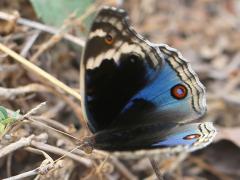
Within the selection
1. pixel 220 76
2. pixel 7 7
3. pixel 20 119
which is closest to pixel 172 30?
pixel 220 76

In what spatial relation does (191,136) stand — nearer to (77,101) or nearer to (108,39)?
(108,39)

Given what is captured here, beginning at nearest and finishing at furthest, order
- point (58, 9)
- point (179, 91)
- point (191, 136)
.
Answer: point (191, 136)
point (179, 91)
point (58, 9)

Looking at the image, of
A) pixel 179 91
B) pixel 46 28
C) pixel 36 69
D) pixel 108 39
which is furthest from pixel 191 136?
pixel 46 28

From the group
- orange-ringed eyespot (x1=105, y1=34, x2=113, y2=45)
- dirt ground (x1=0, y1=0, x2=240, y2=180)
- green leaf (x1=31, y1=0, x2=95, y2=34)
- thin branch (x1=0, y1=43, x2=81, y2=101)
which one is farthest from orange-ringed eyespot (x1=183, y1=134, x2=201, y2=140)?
green leaf (x1=31, y1=0, x2=95, y2=34)

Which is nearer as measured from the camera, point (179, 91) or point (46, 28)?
point (179, 91)

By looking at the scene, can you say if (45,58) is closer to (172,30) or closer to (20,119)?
(20,119)

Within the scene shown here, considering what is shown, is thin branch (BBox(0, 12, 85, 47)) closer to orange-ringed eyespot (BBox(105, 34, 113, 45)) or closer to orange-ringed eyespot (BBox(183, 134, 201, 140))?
orange-ringed eyespot (BBox(105, 34, 113, 45))

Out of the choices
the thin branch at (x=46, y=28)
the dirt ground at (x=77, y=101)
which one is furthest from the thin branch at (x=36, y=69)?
the thin branch at (x=46, y=28)
